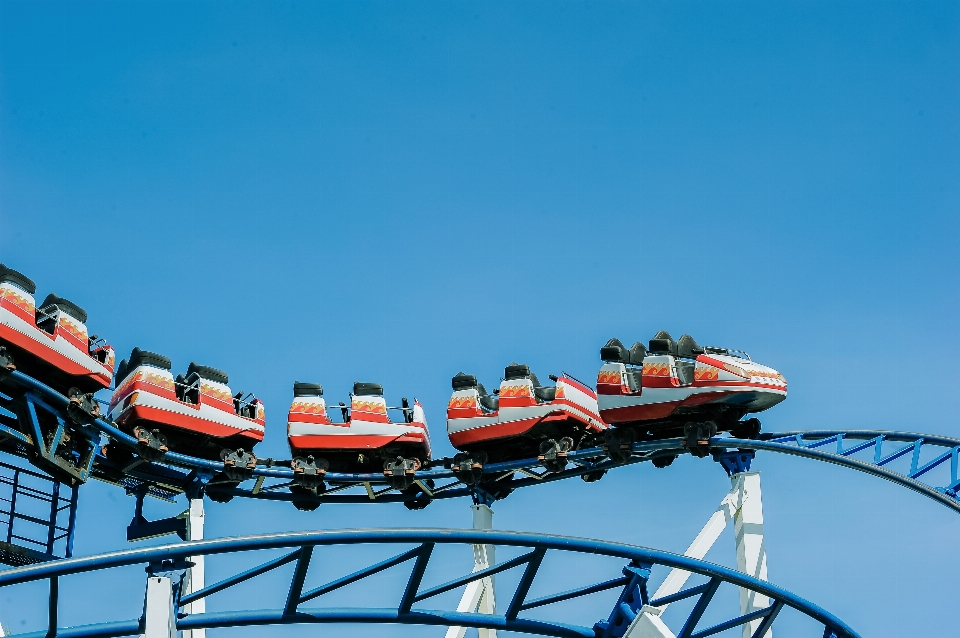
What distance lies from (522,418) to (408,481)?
5.91ft

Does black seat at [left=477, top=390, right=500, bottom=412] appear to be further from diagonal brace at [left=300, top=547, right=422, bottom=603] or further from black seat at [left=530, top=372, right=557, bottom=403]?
diagonal brace at [left=300, top=547, right=422, bottom=603]

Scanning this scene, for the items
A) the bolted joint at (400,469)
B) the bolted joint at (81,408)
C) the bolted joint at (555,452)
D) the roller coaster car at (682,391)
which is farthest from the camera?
the bolted joint at (400,469)

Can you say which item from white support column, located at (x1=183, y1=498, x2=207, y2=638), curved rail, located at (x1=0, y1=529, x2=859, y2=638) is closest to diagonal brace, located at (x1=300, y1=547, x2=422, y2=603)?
curved rail, located at (x1=0, y1=529, x2=859, y2=638)

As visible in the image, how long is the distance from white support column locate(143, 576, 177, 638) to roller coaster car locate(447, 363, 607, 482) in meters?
8.87

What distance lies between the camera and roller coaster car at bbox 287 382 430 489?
18250mm

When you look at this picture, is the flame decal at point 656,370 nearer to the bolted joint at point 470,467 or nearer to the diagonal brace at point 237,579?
the bolted joint at point 470,467

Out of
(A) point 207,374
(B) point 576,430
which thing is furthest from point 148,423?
(B) point 576,430

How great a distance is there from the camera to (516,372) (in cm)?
1828

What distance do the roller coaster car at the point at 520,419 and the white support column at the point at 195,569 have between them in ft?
11.0

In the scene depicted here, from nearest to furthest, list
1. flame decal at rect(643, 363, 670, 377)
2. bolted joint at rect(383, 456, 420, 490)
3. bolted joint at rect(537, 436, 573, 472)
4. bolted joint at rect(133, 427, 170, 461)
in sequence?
bolted joint at rect(133, 427, 170, 461)
flame decal at rect(643, 363, 670, 377)
bolted joint at rect(537, 436, 573, 472)
bolted joint at rect(383, 456, 420, 490)

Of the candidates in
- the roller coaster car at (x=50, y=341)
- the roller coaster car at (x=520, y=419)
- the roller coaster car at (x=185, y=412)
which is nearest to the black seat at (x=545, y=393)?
the roller coaster car at (x=520, y=419)

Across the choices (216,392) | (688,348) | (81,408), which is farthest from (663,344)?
(81,408)

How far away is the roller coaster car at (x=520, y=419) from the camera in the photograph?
1798cm

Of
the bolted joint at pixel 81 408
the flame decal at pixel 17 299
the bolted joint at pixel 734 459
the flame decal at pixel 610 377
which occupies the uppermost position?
the flame decal at pixel 17 299
